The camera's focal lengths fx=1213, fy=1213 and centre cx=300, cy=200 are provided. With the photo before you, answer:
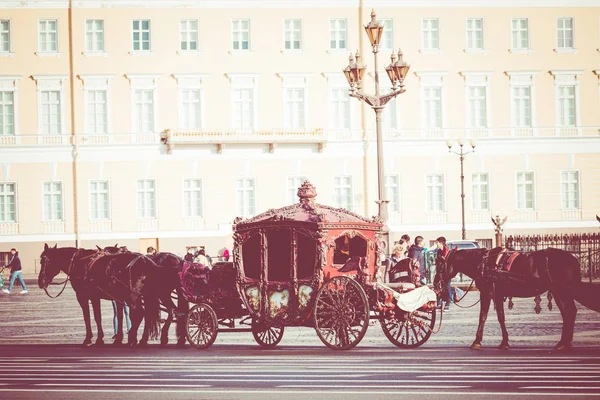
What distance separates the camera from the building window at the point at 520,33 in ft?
163

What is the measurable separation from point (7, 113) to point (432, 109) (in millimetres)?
16978

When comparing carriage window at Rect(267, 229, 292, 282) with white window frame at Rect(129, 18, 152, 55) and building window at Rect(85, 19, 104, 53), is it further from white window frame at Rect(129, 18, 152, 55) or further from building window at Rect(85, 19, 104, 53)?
building window at Rect(85, 19, 104, 53)

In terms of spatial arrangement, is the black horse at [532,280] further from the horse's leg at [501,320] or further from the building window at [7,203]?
the building window at [7,203]

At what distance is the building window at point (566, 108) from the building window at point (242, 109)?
1257 centimetres

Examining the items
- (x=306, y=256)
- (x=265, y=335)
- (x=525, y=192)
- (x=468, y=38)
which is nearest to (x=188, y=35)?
(x=468, y=38)

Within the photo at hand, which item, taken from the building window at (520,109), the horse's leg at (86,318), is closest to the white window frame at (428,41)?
the building window at (520,109)

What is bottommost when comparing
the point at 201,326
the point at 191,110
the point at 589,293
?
the point at 201,326

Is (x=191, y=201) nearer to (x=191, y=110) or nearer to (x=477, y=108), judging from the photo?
(x=191, y=110)

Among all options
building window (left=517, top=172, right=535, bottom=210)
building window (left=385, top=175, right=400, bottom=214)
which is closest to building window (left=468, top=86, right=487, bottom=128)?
building window (left=517, top=172, right=535, bottom=210)

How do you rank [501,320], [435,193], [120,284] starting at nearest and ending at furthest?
[501,320] → [120,284] → [435,193]

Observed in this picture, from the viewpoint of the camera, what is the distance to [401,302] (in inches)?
691

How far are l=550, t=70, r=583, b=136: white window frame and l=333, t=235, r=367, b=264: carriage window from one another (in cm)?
3212

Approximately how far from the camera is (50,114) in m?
48.1

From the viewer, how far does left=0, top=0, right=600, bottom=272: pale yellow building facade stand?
48.0m
